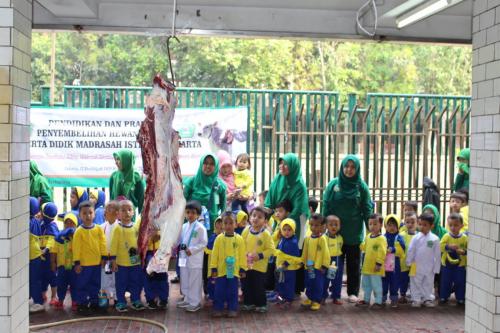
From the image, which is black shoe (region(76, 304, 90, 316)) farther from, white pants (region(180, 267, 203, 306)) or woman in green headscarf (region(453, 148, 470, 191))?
woman in green headscarf (region(453, 148, 470, 191))

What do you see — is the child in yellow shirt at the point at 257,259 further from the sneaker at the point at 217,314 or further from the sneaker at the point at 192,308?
the sneaker at the point at 192,308

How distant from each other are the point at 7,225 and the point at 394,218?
449 centimetres

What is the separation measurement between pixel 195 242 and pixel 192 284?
1.46ft

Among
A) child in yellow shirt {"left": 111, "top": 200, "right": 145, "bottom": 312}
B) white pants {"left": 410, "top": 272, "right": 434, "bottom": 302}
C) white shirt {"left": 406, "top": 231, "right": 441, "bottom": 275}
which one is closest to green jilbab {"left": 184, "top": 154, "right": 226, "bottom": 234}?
child in yellow shirt {"left": 111, "top": 200, "right": 145, "bottom": 312}

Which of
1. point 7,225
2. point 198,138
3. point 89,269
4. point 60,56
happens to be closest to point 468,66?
point 60,56

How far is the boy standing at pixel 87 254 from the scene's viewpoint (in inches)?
257

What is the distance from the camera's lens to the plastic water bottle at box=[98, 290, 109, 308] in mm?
6711

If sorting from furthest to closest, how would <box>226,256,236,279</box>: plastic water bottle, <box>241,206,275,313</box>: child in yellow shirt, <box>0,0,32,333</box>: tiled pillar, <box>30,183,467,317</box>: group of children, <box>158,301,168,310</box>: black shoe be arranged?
<box>158,301,168,310</box>: black shoe
<box>241,206,275,313</box>: child in yellow shirt
<box>30,183,467,317</box>: group of children
<box>226,256,236,279</box>: plastic water bottle
<box>0,0,32,333</box>: tiled pillar

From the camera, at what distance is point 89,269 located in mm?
6562

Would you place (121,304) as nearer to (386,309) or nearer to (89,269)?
(89,269)

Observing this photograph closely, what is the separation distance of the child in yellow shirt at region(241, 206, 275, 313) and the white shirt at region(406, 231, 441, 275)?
157 cm

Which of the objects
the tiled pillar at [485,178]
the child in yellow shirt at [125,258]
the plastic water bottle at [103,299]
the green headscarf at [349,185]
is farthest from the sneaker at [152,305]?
the tiled pillar at [485,178]

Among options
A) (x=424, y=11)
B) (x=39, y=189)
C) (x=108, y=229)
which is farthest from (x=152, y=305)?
(x=424, y=11)

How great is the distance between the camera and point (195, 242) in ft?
22.0
